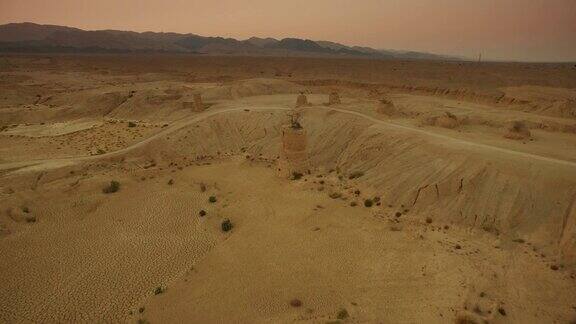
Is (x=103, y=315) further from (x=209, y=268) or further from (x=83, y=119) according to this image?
(x=83, y=119)

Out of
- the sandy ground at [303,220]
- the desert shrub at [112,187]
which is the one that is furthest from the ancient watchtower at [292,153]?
the desert shrub at [112,187]

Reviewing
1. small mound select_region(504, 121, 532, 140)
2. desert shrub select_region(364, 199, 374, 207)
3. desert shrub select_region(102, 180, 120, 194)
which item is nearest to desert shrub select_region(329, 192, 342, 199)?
desert shrub select_region(364, 199, 374, 207)

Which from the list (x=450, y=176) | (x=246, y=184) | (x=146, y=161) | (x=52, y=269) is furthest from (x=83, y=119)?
(x=450, y=176)

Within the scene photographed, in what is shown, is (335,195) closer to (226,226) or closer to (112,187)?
(226,226)

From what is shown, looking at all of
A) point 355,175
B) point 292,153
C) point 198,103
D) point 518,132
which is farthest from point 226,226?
point 198,103

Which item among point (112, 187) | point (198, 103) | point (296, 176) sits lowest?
point (112, 187)

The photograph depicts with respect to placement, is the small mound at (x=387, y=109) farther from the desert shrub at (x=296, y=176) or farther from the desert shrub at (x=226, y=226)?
the desert shrub at (x=226, y=226)
